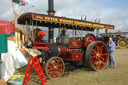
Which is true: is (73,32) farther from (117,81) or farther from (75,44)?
(117,81)

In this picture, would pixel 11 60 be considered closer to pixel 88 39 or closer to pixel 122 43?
→ pixel 88 39

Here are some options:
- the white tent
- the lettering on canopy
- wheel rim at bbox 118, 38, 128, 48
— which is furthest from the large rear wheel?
wheel rim at bbox 118, 38, 128, 48

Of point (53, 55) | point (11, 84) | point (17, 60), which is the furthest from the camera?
point (17, 60)

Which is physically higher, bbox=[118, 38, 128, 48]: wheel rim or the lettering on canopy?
the lettering on canopy

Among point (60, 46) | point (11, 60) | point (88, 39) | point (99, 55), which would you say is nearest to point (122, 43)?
point (99, 55)

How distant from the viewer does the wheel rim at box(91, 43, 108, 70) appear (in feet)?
16.0

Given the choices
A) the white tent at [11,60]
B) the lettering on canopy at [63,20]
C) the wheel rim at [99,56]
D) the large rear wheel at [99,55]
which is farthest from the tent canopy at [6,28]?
the wheel rim at [99,56]

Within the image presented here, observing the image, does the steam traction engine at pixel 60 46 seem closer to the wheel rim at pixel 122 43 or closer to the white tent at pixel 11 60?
the white tent at pixel 11 60

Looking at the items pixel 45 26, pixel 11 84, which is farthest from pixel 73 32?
pixel 11 84

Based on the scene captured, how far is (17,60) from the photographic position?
5.43 metres

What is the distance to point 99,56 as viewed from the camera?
4.94 meters

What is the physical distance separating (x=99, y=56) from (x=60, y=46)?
1660 millimetres

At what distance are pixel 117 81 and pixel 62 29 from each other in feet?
8.56

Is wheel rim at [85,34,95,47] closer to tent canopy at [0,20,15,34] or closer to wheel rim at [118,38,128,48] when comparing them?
tent canopy at [0,20,15,34]
